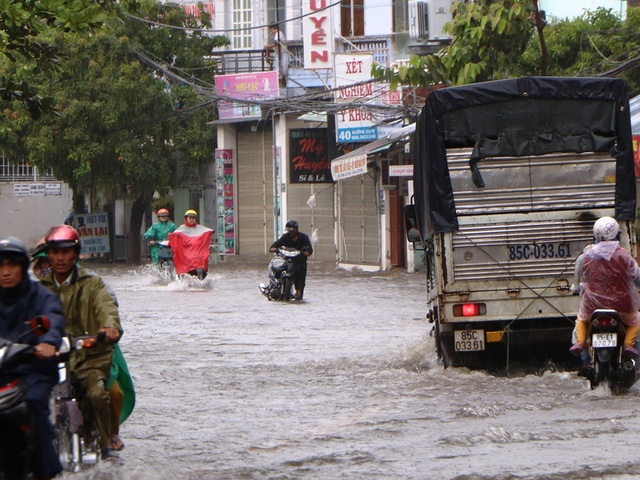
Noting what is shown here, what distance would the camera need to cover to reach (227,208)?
4081cm

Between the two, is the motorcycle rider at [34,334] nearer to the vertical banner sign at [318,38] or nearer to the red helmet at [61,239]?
the red helmet at [61,239]

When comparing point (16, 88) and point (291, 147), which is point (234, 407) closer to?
point (16, 88)

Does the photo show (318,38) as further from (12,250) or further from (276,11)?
(12,250)

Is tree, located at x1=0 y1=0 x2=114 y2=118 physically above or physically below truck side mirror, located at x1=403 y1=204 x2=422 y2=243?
above

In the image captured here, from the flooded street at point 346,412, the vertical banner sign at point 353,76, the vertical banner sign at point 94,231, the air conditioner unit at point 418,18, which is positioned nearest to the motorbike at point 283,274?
the flooded street at point 346,412

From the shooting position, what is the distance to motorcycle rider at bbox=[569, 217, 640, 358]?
34.0 ft

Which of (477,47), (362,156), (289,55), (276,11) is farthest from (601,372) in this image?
(276,11)

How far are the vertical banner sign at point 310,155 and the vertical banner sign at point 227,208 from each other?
3.39 m

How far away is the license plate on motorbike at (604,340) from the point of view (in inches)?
405

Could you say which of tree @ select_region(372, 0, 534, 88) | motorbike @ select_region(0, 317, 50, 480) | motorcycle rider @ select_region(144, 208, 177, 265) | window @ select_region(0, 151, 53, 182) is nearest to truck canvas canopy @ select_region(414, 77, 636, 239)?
tree @ select_region(372, 0, 534, 88)

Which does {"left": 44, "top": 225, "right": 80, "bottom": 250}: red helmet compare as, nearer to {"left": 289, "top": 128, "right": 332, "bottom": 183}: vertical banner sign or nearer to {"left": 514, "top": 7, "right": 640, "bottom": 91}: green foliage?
{"left": 514, "top": 7, "right": 640, "bottom": 91}: green foliage

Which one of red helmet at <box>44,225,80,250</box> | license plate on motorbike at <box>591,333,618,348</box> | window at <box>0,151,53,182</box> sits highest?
window at <box>0,151,53,182</box>

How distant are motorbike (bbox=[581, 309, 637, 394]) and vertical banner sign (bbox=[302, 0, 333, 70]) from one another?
69.9 ft

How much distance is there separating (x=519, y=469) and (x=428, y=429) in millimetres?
1637
